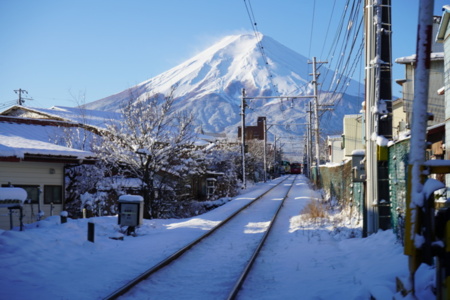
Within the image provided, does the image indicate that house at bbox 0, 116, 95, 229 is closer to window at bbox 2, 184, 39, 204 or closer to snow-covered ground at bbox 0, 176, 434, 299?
window at bbox 2, 184, 39, 204

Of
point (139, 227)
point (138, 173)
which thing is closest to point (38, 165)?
point (139, 227)

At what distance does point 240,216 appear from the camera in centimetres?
2058

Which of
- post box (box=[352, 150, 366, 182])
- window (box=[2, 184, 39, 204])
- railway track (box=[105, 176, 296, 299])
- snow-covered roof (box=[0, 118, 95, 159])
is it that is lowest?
railway track (box=[105, 176, 296, 299])

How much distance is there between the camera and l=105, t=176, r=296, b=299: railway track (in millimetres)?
7668

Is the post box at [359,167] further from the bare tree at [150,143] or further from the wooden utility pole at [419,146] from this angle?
the bare tree at [150,143]

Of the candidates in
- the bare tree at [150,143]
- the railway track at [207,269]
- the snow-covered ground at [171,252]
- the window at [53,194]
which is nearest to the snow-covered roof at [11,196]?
the snow-covered ground at [171,252]

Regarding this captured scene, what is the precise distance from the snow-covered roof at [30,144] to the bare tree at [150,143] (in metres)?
3.83

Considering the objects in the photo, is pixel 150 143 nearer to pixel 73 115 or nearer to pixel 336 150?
pixel 73 115

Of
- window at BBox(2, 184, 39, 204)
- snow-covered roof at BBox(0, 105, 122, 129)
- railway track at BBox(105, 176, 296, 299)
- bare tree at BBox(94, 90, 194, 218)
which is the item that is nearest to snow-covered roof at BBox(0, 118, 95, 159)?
window at BBox(2, 184, 39, 204)

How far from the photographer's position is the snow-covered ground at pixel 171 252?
24.5 ft

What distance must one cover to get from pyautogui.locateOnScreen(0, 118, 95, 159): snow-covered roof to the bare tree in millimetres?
3832

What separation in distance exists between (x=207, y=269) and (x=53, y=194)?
1119cm

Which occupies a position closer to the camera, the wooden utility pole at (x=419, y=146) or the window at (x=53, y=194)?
the wooden utility pole at (x=419, y=146)

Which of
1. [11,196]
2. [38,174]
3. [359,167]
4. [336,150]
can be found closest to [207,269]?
[359,167]
